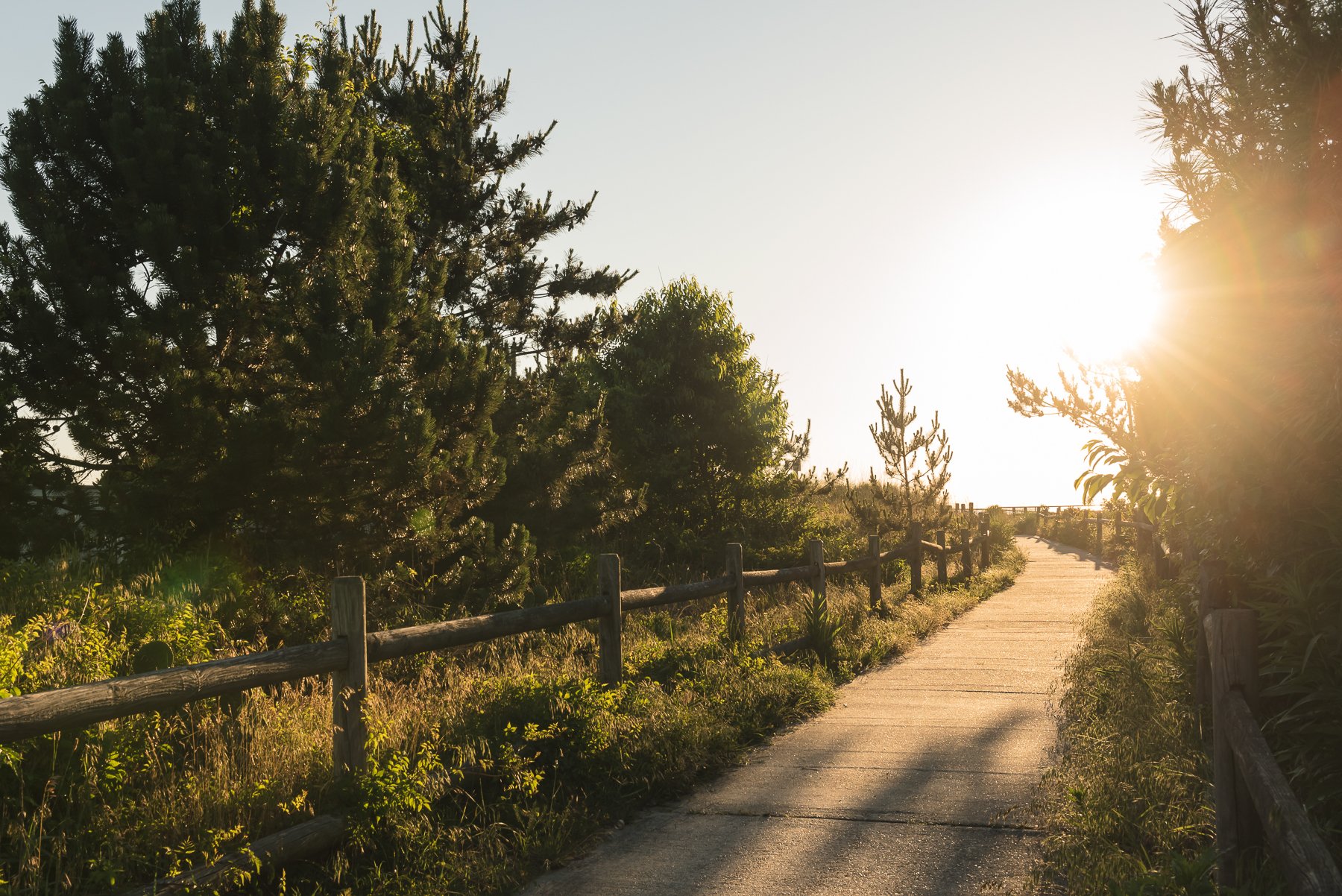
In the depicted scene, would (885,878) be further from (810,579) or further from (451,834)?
(810,579)

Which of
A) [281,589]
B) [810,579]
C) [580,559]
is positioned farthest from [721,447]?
[281,589]

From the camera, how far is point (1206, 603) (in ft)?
17.6

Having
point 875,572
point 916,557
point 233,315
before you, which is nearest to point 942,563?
point 916,557

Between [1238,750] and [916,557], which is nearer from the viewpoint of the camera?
[1238,750]

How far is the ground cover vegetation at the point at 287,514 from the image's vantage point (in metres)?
4.68

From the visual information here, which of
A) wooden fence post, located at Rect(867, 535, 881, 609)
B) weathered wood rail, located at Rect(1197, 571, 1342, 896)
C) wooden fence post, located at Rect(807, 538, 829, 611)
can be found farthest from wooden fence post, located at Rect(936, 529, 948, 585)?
weathered wood rail, located at Rect(1197, 571, 1342, 896)

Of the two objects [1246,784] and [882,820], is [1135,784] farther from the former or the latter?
[1246,784]

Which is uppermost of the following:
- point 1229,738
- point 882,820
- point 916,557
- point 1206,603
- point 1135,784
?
point 1206,603

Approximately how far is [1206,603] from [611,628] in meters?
4.06

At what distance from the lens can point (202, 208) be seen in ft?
36.6

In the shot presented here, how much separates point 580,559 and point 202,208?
10126 millimetres

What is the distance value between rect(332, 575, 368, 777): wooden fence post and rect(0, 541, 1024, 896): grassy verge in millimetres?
129

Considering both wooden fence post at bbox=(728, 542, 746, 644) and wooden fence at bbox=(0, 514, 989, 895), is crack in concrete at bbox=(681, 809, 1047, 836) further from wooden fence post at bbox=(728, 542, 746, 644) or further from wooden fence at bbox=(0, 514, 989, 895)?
wooden fence post at bbox=(728, 542, 746, 644)

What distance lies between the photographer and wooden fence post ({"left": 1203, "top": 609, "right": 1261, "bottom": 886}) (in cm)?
379
